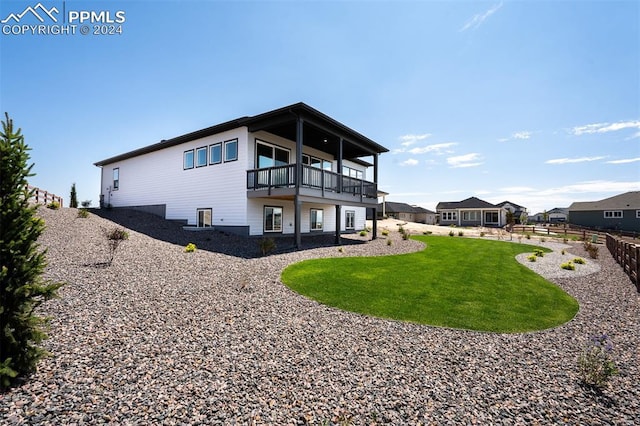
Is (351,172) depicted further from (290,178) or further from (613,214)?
(613,214)

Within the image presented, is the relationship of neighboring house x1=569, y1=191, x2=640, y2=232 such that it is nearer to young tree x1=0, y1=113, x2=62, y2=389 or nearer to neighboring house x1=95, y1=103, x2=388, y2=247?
neighboring house x1=95, y1=103, x2=388, y2=247

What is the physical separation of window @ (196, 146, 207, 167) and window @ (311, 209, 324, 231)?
786 centimetres

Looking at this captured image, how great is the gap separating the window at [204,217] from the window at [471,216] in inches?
1918

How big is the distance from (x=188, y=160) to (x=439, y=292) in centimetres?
1659

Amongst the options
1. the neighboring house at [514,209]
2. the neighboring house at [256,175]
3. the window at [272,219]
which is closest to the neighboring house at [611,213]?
the neighboring house at [514,209]

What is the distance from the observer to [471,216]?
171 ft

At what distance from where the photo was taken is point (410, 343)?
5.06 m

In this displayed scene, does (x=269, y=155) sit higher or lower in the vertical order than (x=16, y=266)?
higher

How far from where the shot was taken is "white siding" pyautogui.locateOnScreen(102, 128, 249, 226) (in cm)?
1584

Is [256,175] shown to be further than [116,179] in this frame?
No

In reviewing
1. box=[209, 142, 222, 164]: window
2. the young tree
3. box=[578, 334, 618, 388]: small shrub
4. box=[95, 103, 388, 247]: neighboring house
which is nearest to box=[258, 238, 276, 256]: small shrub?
box=[95, 103, 388, 247]: neighboring house

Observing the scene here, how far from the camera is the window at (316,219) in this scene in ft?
68.3

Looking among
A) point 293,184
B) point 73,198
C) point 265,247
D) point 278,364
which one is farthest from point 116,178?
point 278,364

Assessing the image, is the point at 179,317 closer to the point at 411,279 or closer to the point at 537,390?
the point at 537,390
